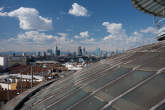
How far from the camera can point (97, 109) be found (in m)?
2.80

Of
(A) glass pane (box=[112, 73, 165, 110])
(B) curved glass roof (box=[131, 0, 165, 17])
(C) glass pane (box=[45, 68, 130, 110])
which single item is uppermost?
(B) curved glass roof (box=[131, 0, 165, 17])

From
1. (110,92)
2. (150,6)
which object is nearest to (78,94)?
(110,92)

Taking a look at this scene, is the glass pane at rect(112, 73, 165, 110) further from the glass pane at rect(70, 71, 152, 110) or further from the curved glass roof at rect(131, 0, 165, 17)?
the curved glass roof at rect(131, 0, 165, 17)

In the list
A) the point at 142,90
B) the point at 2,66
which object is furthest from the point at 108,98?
the point at 2,66

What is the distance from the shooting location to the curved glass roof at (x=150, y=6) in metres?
11.9

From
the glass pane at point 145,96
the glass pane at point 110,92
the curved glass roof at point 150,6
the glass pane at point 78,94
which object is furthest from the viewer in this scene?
the curved glass roof at point 150,6

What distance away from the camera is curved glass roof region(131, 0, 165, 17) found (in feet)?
38.9

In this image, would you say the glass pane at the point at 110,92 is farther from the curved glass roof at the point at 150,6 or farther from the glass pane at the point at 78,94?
the curved glass roof at the point at 150,6

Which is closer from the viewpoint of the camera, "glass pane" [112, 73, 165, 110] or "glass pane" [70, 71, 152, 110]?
"glass pane" [112, 73, 165, 110]

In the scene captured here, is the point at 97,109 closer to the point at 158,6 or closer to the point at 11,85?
the point at 158,6

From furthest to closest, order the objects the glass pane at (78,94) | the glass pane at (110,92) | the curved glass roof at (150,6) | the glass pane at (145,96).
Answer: the curved glass roof at (150,6)
the glass pane at (78,94)
the glass pane at (110,92)
the glass pane at (145,96)

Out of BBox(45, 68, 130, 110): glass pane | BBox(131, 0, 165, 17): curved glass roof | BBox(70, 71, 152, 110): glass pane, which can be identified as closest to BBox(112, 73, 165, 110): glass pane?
BBox(70, 71, 152, 110): glass pane

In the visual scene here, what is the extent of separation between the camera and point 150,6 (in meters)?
13.0

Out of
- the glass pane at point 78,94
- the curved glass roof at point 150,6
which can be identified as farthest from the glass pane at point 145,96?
the curved glass roof at point 150,6
